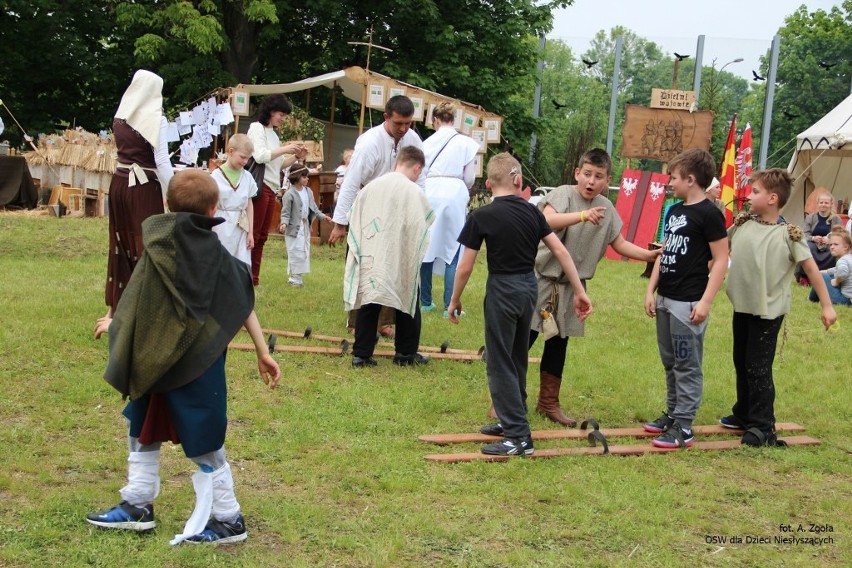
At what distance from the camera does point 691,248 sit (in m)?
5.56

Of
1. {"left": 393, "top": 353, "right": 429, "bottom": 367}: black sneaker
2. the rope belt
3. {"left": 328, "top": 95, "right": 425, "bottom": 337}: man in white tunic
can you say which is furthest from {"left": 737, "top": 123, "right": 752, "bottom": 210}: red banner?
the rope belt

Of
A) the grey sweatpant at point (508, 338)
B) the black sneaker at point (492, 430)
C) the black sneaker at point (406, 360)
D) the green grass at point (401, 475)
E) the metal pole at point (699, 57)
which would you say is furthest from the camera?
the metal pole at point (699, 57)

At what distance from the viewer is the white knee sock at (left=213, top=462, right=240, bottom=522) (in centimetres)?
393

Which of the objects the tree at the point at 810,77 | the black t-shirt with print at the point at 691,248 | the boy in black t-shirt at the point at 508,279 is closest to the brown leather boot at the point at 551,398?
the boy in black t-shirt at the point at 508,279

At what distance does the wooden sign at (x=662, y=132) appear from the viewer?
55.5ft

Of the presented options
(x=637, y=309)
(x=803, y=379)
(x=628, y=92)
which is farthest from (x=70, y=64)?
(x=628, y=92)

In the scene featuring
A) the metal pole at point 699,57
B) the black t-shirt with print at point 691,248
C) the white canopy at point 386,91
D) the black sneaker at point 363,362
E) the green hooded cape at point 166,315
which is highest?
the metal pole at point 699,57

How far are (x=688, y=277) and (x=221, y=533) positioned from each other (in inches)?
122

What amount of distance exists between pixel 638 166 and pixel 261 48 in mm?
15115

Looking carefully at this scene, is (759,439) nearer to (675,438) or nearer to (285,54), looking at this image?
(675,438)

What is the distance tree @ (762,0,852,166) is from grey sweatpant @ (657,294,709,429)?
28099mm

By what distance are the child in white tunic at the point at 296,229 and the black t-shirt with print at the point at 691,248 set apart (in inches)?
236

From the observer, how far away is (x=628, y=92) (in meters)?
44.4

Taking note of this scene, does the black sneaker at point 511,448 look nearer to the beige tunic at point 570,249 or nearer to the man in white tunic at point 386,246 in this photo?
the beige tunic at point 570,249
